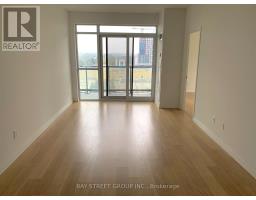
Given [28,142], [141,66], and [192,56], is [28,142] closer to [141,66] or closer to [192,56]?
[141,66]

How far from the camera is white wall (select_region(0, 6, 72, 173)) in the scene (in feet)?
9.46

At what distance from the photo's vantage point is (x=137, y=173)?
278 cm

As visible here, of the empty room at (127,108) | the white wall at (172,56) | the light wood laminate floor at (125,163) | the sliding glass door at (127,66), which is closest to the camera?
the light wood laminate floor at (125,163)

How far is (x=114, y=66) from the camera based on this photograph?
6.73 meters

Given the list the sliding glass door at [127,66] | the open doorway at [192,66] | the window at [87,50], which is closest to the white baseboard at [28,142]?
the window at [87,50]

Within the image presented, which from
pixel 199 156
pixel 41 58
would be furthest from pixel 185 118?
pixel 41 58

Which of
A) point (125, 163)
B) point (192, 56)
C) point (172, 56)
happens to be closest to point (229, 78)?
point (125, 163)

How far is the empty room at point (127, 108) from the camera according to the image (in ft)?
8.81

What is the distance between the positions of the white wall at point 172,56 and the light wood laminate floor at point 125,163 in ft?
4.64

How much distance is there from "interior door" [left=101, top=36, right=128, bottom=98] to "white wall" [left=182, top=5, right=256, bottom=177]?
2583 mm

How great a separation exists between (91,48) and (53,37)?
183cm

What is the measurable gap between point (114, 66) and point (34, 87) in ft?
10.7

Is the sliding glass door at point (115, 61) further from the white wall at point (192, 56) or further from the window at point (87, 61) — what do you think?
the white wall at point (192, 56)

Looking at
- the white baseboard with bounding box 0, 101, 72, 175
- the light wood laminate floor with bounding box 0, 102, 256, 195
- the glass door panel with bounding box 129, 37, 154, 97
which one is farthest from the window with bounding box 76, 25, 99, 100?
the light wood laminate floor with bounding box 0, 102, 256, 195
